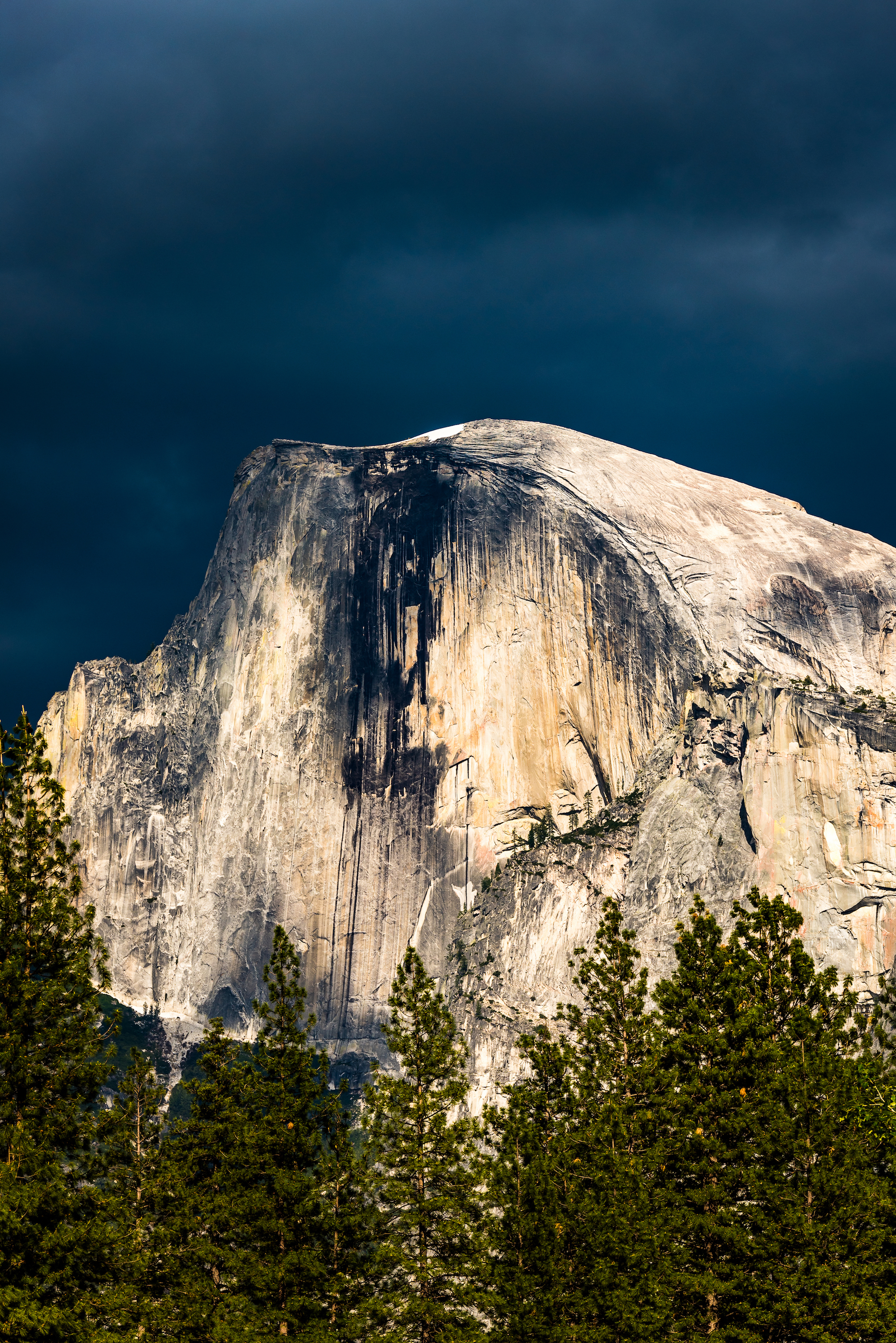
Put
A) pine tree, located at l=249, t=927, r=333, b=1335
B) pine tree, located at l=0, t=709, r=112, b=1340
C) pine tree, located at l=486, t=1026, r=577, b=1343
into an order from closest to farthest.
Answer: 1. pine tree, located at l=0, t=709, r=112, b=1340
2. pine tree, located at l=486, t=1026, r=577, b=1343
3. pine tree, located at l=249, t=927, r=333, b=1335

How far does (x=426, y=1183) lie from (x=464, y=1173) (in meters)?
1.35

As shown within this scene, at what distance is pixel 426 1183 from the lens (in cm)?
4466

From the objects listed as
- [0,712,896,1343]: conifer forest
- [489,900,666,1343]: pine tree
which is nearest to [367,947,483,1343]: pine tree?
[0,712,896,1343]: conifer forest

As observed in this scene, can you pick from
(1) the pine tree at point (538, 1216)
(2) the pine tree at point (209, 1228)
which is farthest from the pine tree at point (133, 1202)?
(1) the pine tree at point (538, 1216)

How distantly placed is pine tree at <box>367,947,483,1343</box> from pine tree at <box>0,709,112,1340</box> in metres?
9.70

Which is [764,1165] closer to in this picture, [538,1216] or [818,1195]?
[818,1195]

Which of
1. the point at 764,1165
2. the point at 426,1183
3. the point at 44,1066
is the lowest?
the point at 426,1183

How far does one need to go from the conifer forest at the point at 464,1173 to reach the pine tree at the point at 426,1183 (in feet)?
0.33

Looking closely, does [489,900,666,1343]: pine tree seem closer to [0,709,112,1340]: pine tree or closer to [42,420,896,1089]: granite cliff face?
[0,709,112,1340]: pine tree

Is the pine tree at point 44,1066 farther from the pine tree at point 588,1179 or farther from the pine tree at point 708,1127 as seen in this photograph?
the pine tree at point 708,1127

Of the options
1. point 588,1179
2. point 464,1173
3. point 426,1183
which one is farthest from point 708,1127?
point 426,1183


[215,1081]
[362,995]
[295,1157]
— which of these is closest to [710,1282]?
[295,1157]

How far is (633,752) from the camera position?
602ft

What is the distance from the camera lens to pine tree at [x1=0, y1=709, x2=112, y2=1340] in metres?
33.8
